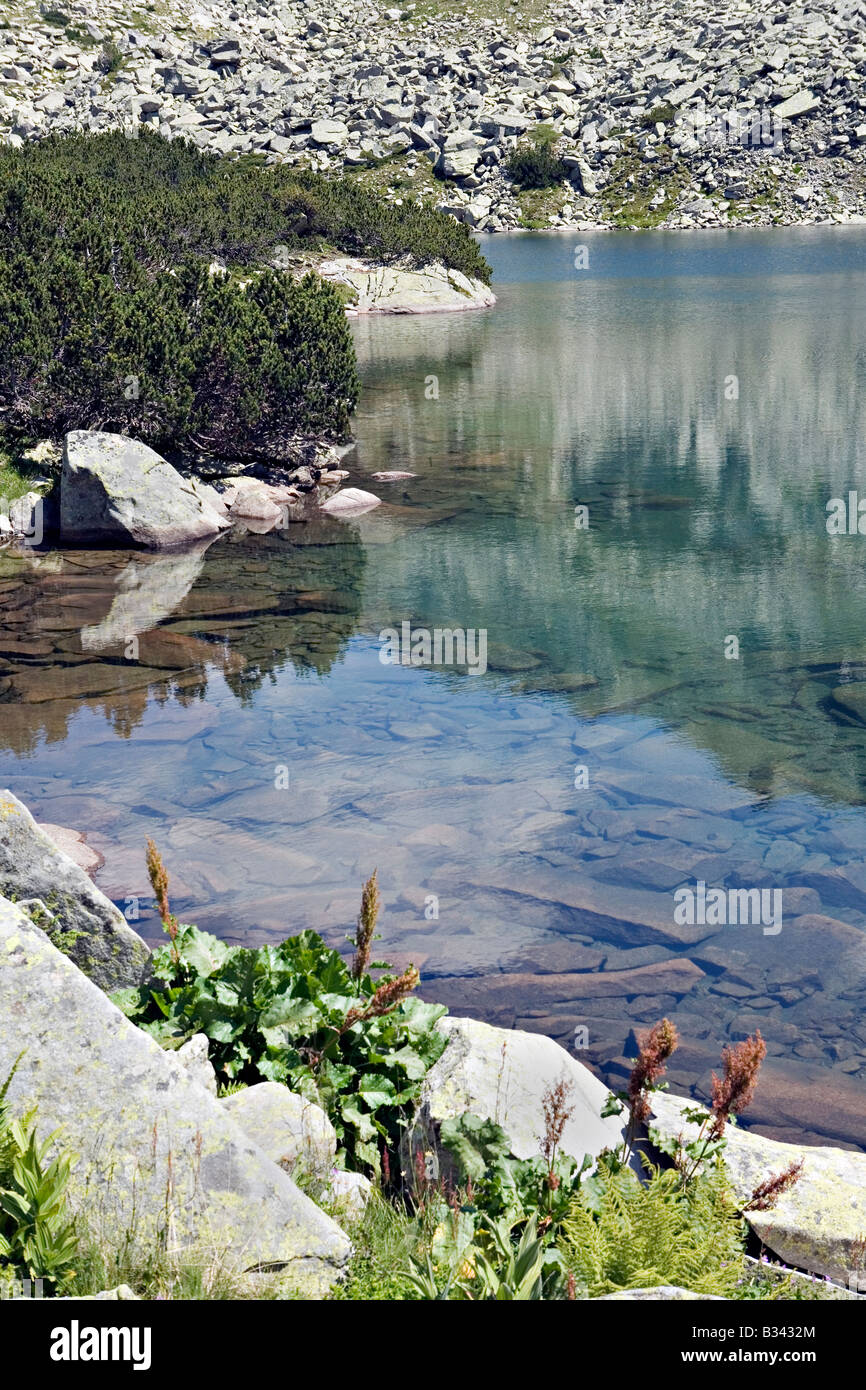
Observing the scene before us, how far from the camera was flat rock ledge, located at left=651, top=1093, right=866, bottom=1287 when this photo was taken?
6516mm

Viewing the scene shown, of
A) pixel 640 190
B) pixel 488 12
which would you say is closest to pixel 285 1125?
pixel 640 190

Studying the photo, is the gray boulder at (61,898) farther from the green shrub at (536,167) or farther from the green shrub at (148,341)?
the green shrub at (536,167)

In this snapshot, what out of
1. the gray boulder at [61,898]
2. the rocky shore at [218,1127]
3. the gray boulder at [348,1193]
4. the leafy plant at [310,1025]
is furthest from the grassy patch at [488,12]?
the gray boulder at [348,1193]

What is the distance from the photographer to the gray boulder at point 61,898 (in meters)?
7.44

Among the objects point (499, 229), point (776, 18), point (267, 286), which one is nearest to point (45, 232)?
point (267, 286)

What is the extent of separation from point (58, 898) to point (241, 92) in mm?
Result: 162323

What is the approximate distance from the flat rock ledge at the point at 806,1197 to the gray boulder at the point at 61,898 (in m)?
3.85

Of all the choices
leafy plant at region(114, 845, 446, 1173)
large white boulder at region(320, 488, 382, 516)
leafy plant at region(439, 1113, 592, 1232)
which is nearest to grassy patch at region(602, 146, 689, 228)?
large white boulder at region(320, 488, 382, 516)

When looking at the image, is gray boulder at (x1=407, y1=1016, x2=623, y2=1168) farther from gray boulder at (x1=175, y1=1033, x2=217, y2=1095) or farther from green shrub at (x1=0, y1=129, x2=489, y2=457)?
green shrub at (x1=0, y1=129, x2=489, y2=457)

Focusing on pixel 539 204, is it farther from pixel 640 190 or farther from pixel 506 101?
pixel 506 101
